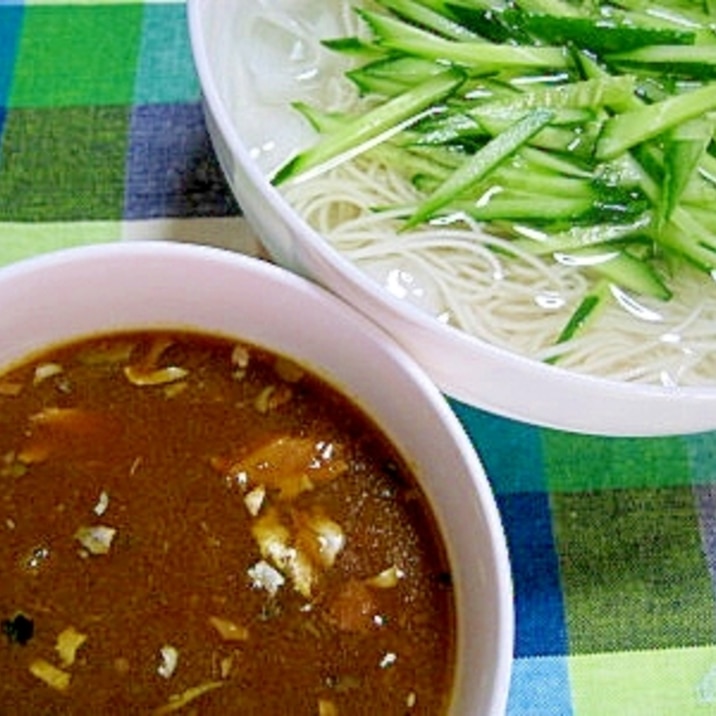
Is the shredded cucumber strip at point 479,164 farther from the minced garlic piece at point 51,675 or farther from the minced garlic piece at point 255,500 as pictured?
the minced garlic piece at point 51,675

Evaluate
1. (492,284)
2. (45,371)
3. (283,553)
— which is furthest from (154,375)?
(492,284)

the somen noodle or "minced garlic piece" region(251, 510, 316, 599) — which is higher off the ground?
the somen noodle

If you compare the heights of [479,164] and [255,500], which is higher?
[479,164]

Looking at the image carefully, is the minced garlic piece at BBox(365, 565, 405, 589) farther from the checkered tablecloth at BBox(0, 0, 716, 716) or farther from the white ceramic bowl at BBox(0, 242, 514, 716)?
the checkered tablecloth at BBox(0, 0, 716, 716)

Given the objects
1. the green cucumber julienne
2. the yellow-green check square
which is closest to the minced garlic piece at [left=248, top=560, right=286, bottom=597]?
the green cucumber julienne

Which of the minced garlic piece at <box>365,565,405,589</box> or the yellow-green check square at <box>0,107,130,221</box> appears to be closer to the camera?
the minced garlic piece at <box>365,565,405,589</box>

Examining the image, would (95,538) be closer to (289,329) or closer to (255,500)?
(255,500)

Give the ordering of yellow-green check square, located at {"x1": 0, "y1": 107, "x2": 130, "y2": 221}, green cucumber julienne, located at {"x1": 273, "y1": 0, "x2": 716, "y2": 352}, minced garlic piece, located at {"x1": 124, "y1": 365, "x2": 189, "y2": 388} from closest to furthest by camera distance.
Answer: minced garlic piece, located at {"x1": 124, "y1": 365, "x2": 189, "y2": 388} → green cucumber julienne, located at {"x1": 273, "y1": 0, "x2": 716, "y2": 352} → yellow-green check square, located at {"x1": 0, "y1": 107, "x2": 130, "y2": 221}
